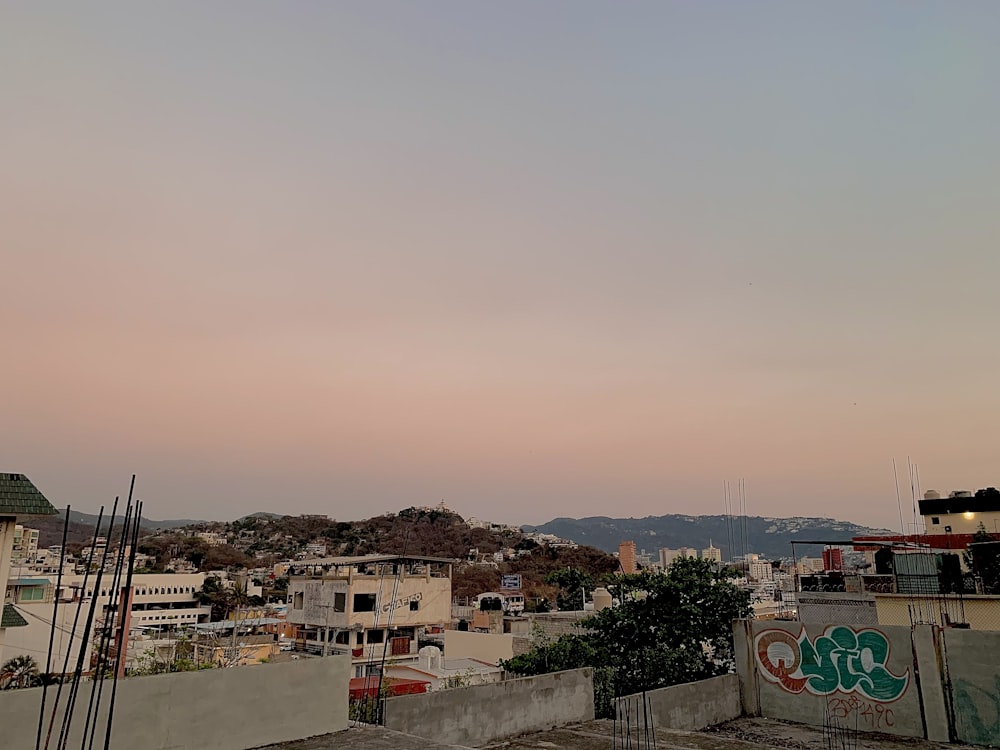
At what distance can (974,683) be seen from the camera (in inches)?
512

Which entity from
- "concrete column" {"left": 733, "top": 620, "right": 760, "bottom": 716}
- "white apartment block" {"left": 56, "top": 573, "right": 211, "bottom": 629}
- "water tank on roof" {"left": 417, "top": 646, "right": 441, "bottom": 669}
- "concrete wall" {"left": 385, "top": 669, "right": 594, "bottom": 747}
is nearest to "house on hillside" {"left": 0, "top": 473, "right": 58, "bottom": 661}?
"concrete wall" {"left": 385, "top": 669, "right": 594, "bottom": 747}

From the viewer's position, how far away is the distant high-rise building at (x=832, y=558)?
28.8 meters

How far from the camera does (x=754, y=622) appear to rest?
15781 mm

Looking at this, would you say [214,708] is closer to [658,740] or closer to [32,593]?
[658,740]

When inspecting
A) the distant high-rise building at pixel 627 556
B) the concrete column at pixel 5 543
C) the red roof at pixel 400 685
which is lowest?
A: the red roof at pixel 400 685

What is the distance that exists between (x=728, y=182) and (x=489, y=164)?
552cm

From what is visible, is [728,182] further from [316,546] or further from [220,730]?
[316,546]

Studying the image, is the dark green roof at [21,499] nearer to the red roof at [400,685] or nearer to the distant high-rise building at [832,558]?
the red roof at [400,685]

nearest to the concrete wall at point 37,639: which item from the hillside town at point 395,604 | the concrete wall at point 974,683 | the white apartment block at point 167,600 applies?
the hillside town at point 395,604

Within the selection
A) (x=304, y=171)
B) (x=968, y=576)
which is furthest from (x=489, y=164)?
(x=968, y=576)

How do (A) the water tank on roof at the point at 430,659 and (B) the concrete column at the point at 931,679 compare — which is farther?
(A) the water tank on roof at the point at 430,659

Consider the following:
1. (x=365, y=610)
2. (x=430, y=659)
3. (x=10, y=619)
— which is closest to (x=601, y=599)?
(x=430, y=659)

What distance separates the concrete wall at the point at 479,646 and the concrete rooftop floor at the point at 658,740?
17.9 m

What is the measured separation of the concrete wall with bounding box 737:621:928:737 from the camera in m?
13.6
